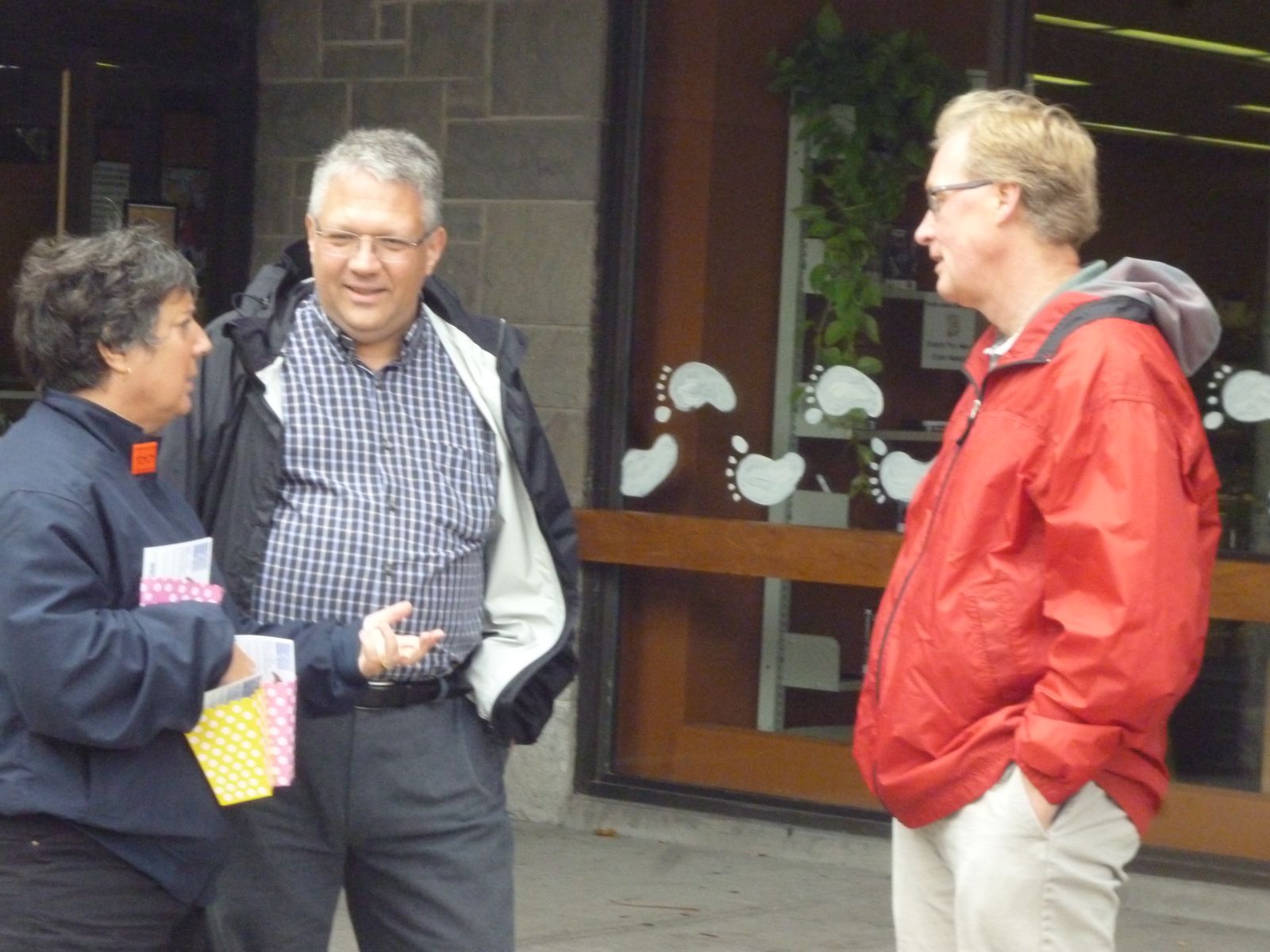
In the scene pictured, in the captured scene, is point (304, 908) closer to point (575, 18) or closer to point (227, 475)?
point (227, 475)

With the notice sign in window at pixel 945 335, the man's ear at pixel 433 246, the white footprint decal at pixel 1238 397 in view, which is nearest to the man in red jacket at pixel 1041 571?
the man's ear at pixel 433 246

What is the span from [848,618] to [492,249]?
1.64 meters

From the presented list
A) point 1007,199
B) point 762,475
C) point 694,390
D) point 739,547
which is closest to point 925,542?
point 1007,199

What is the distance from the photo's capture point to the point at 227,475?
344cm

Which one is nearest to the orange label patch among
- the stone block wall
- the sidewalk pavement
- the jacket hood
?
the jacket hood

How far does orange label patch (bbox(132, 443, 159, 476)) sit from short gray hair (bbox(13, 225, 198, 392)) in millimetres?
114

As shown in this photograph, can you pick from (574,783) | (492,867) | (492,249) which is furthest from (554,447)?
(492,867)

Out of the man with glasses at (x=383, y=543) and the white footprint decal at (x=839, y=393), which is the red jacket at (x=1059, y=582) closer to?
the man with glasses at (x=383, y=543)

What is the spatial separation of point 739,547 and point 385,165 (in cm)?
304

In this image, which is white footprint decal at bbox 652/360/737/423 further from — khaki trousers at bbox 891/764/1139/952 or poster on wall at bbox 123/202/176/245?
khaki trousers at bbox 891/764/1139/952

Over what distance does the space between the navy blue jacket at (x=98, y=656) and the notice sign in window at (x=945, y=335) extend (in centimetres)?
364

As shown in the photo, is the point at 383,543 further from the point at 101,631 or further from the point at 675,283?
the point at 675,283

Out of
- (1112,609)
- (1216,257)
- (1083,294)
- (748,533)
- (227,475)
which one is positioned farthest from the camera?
(748,533)

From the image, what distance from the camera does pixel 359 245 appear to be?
11.5 ft
